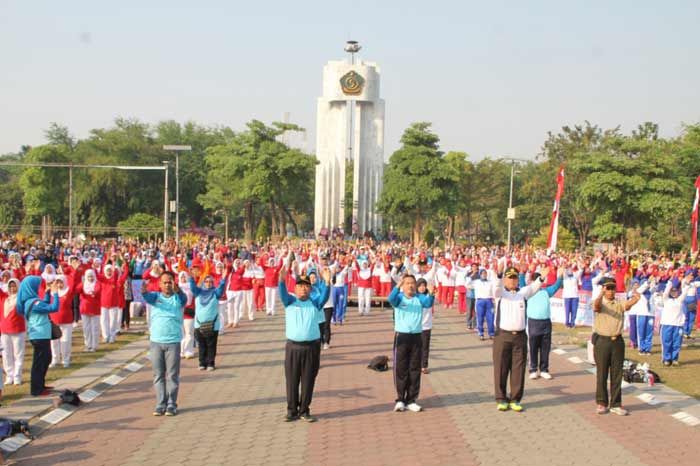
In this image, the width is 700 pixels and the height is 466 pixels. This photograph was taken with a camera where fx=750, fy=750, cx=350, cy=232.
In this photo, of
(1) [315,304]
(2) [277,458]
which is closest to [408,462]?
(2) [277,458]

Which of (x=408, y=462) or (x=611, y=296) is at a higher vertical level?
(x=611, y=296)

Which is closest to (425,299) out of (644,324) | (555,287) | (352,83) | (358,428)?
(358,428)

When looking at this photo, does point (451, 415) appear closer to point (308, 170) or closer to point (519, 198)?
point (308, 170)

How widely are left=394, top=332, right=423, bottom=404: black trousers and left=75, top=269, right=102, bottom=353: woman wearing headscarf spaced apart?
7191 mm

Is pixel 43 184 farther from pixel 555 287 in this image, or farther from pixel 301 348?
pixel 301 348

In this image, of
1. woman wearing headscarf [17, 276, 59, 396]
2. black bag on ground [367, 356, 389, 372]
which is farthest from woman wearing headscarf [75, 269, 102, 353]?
black bag on ground [367, 356, 389, 372]

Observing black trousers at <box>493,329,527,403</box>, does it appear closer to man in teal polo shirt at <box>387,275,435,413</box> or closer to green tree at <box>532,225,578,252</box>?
man in teal polo shirt at <box>387,275,435,413</box>

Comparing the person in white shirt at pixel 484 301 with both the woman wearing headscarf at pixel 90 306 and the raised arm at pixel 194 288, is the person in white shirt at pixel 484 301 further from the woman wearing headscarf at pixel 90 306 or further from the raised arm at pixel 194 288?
the woman wearing headscarf at pixel 90 306

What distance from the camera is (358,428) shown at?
30.5 ft

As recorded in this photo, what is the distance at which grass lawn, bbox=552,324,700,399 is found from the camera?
12680 millimetres

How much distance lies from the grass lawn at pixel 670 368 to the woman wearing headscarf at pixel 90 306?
1021 cm

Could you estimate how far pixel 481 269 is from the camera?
18438mm

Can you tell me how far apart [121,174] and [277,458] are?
6040 cm

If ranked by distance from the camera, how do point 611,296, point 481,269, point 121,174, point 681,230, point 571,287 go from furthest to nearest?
point 121,174, point 681,230, point 571,287, point 481,269, point 611,296
